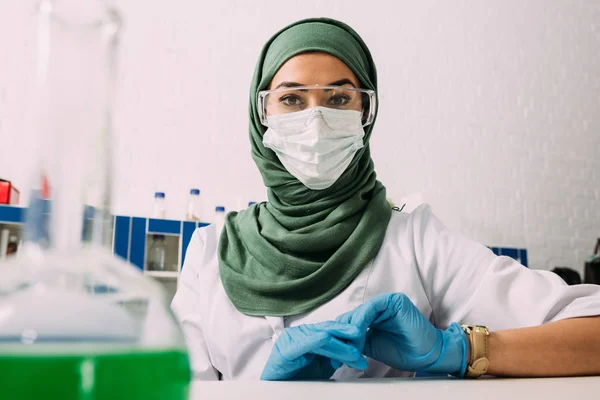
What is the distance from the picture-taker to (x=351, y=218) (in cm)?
125

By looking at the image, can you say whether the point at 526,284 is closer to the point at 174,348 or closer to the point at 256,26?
the point at 174,348

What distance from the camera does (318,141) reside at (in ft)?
3.90

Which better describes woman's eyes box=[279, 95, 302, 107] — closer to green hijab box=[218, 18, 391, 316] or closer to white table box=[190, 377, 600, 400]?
green hijab box=[218, 18, 391, 316]

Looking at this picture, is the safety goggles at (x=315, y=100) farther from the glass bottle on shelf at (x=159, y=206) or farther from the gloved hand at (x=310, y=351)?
the glass bottle on shelf at (x=159, y=206)

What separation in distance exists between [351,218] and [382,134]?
2150mm

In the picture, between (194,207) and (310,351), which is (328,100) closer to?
(310,351)

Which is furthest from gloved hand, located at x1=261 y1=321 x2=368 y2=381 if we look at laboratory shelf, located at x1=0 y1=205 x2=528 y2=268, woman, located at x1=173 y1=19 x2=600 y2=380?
laboratory shelf, located at x1=0 y1=205 x2=528 y2=268

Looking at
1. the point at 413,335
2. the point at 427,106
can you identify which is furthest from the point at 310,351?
the point at 427,106

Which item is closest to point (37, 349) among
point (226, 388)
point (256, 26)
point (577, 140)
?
point (226, 388)

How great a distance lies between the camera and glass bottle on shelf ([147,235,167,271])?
254 centimetres

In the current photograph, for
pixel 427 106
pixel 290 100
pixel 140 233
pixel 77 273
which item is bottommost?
pixel 140 233

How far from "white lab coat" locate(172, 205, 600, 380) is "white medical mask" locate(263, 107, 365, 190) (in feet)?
0.65

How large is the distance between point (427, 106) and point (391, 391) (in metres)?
3.11

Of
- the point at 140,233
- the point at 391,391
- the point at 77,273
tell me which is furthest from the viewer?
the point at 140,233
